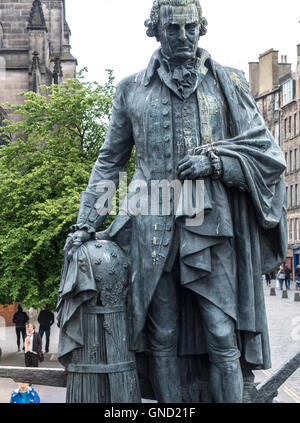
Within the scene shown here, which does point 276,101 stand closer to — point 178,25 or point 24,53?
point 24,53

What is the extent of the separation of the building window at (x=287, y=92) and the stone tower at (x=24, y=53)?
1355 inches

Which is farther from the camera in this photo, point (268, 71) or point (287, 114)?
point (268, 71)

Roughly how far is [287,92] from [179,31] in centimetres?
6919

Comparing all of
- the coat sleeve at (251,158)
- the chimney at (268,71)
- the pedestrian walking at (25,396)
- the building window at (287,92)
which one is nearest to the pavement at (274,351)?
the coat sleeve at (251,158)

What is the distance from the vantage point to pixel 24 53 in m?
37.5

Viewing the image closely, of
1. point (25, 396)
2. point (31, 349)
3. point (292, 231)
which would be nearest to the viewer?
point (25, 396)

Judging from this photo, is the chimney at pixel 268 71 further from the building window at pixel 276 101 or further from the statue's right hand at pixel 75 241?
the statue's right hand at pixel 75 241

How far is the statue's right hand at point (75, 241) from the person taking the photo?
16.0 ft

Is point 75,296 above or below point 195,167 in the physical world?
below

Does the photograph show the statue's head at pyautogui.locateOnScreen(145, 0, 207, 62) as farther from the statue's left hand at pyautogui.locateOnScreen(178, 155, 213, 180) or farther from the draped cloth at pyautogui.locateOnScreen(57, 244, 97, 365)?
the draped cloth at pyautogui.locateOnScreen(57, 244, 97, 365)

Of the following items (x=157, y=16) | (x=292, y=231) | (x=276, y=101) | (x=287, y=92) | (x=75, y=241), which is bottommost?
(x=292, y=231)

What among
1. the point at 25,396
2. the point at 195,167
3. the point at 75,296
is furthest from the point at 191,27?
the point at 25,396

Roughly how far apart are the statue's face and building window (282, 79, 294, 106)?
67.8 meters

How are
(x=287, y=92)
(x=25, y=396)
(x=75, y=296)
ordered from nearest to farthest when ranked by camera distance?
(x=75, y=296), (x=25, y=396), (x=287, y=92)
